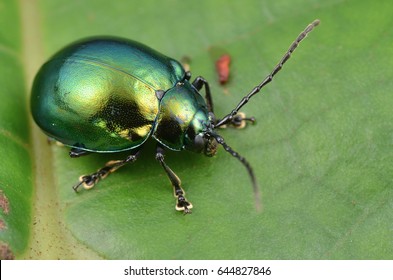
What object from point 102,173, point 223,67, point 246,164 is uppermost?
point 223,67

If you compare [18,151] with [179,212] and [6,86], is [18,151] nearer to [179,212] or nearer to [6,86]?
[6,86]

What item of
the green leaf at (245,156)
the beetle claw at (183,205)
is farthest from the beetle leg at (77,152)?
the beetle claw at (183,205)

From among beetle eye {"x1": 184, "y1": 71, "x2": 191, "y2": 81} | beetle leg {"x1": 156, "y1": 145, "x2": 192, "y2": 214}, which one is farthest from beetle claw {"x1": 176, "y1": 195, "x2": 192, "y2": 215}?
beetle eye {"x1": 184, "y1": 71, "x2": 191, "y2": 81}

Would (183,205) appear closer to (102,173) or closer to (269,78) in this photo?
(102,173)

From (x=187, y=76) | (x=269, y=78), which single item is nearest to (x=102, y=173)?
(x=187, y=76)
